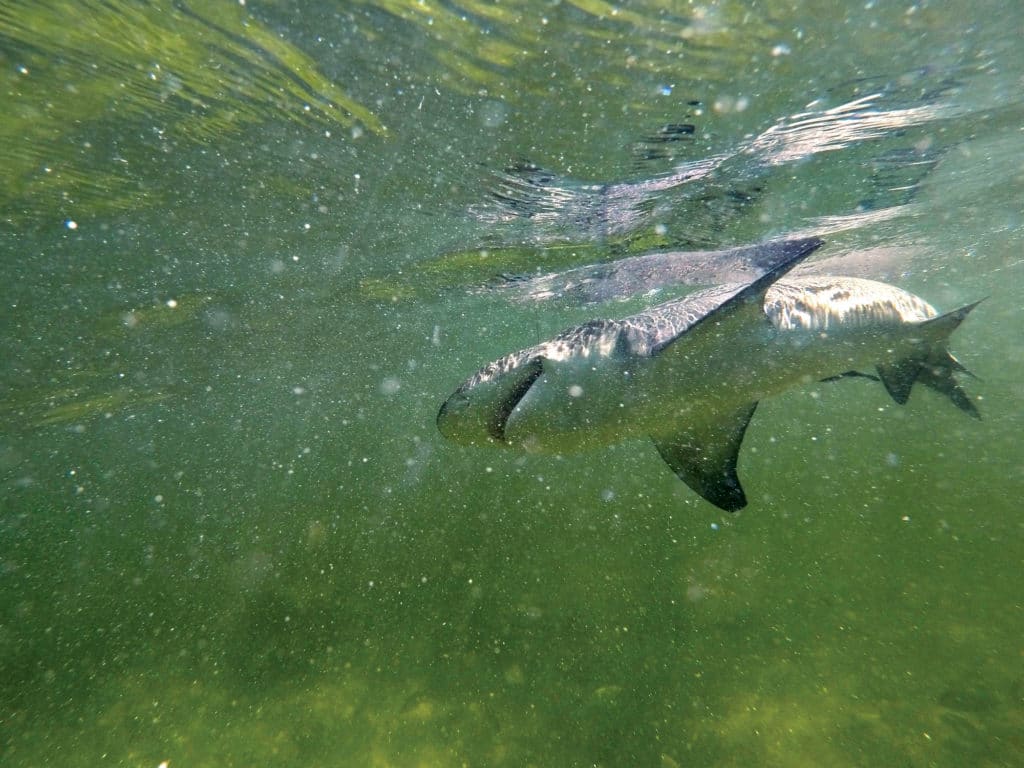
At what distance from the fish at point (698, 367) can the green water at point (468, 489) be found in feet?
9.67

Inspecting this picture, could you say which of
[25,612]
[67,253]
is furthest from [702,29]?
[25,612]

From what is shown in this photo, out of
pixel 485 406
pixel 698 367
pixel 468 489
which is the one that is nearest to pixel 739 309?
pixel 698 367

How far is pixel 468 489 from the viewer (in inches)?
570

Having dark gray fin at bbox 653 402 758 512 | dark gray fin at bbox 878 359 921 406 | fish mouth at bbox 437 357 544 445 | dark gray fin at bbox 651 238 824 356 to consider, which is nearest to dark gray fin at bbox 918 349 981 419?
dark gray fin at bbox 878 359 921 406

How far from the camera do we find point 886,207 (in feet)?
43.7

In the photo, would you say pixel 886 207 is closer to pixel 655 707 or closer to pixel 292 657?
pixel 655 707

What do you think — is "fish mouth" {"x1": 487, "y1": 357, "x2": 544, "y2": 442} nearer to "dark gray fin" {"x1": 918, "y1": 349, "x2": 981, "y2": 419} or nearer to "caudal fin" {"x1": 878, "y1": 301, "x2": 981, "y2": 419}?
"caudal fin" {"x1": 878, "y1": 301, "x2": 981, "y2": 419}

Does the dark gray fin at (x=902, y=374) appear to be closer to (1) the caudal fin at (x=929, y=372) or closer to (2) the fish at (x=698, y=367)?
(1) the caudal fin at (x=929, y=372)

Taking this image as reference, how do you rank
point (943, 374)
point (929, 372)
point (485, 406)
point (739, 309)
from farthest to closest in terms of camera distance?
1. point (929, 372)
2. point (943, 374)
3. point (739, 309)
4. point (485, 406)

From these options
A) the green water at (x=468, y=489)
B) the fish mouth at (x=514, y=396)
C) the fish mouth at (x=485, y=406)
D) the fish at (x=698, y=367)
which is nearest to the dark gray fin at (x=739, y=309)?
the fish at (x=698, y=367)

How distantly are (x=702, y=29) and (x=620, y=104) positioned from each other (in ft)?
4.56

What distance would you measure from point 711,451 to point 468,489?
1035 cm

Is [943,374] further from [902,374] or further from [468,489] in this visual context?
[468,489]

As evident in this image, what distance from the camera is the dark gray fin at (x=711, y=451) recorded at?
4.97m
